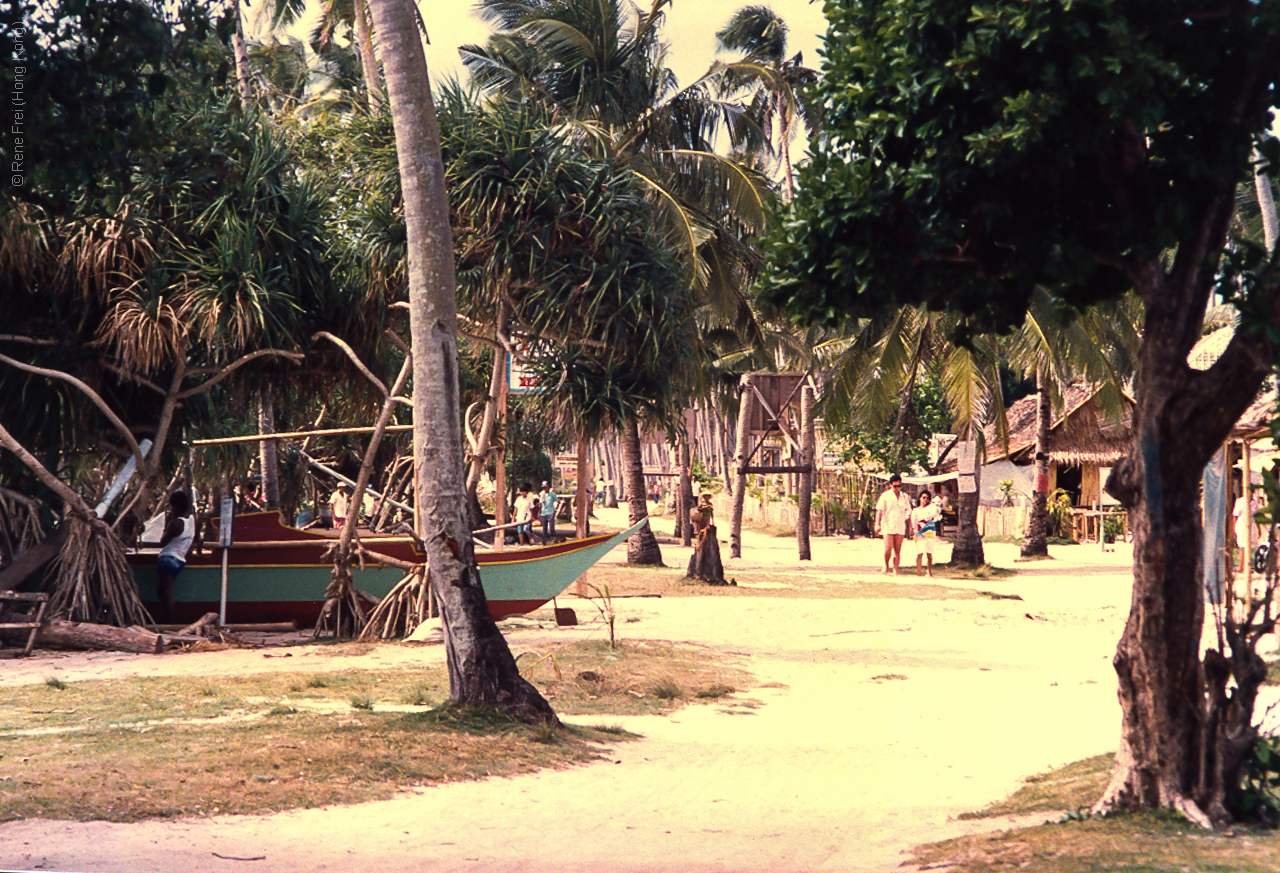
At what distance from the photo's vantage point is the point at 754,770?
6.74m

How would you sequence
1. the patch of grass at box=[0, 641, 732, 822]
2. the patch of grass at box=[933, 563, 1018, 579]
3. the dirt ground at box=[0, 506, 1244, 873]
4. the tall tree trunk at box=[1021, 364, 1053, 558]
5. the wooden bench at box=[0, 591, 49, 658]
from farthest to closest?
the tall tree trunk at box=[1021, 364, 1053, 558] → the patch of grass at box=[933, 563, 1018, 579] → the wooden bench at box=[0, 591, 49, 658] → the patch of grass at box=[0, 641, 732, 822] → the dirt ground at box=[0, 506, 1244, 873]

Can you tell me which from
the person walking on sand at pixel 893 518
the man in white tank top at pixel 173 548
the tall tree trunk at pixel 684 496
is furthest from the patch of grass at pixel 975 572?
the man in white tank top at pixel 173 548

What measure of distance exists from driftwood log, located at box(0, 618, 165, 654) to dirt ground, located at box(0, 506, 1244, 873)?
18 cm

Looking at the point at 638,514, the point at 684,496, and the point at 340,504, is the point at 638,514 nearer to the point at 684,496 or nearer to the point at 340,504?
the point at 340,504

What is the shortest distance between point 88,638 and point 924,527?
1341 centimetres

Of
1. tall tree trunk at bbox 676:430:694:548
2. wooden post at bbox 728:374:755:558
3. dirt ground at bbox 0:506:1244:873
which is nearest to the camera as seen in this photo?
dirt ground at bbox 0:506:1244:873

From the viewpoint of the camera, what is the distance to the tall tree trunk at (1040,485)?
21911mm

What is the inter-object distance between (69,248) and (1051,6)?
9774 mm

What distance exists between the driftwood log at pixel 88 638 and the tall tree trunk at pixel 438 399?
4.27 m

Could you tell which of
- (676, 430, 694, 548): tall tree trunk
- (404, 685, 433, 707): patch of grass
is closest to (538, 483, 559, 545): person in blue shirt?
(676, 430, 694, 548): tall tree trunk

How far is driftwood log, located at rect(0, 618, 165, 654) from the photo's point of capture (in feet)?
33.4

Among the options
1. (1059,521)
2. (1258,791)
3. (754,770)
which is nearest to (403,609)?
(754,770)

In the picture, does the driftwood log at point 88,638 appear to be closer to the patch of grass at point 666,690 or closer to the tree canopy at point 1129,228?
the patch of grass at point 666,690

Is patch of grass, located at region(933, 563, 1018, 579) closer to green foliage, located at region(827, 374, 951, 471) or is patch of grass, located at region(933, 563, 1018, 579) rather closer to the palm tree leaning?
the palm tree leaning
